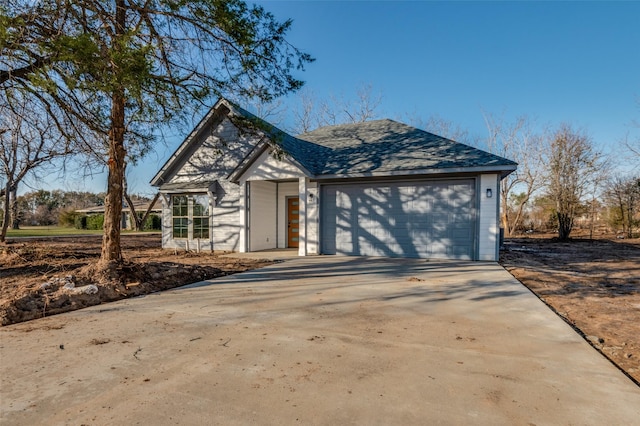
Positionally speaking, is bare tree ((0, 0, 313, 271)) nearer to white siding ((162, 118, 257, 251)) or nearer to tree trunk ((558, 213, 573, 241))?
white siding ((162, 118, 257, 251))

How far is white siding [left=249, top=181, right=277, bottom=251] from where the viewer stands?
1268 centimetres

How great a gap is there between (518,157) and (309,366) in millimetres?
29135

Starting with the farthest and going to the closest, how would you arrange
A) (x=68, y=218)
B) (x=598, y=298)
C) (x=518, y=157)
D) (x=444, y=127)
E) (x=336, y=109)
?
(x=68, y=218)
(x=444, y=127)
(x=336, y=109)
(x=518, y=157)
(x=598, y=298)

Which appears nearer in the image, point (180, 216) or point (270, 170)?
point (270, 170)

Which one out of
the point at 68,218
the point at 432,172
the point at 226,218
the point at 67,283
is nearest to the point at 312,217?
the point at 226,218

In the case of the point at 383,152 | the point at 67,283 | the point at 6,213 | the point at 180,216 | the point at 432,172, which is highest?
the point at 383,152

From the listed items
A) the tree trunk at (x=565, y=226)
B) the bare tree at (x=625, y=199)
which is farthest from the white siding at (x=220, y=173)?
the bare tree at (x=625, y=199)

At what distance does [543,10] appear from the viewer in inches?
433

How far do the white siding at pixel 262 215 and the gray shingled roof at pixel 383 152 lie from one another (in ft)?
6.70

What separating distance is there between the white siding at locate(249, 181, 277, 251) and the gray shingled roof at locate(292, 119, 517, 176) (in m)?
2.04

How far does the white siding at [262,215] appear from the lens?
1268 cm

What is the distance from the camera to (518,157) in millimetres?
26719

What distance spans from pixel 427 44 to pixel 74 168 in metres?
14.7

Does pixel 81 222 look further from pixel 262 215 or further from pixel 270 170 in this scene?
pixel 270 170
